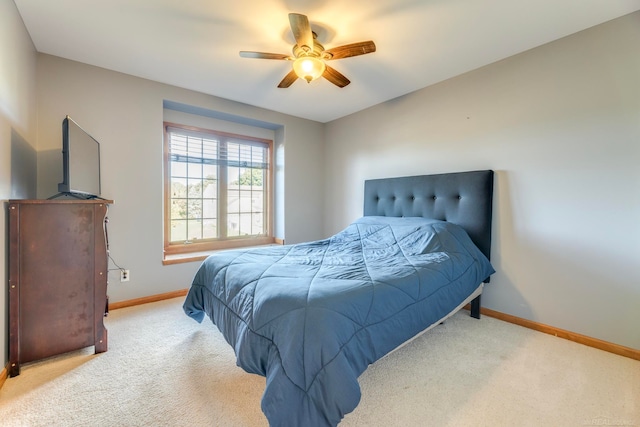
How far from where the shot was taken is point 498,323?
238 cm

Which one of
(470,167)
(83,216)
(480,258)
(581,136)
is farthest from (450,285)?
(83,216)

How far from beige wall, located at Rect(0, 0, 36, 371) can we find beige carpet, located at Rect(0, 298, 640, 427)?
1.68ft

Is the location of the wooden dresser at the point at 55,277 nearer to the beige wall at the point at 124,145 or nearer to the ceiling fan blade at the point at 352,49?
the beige wall at the point at 124,145

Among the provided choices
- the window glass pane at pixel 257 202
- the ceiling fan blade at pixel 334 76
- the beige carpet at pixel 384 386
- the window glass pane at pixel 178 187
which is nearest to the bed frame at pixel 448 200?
the beige carpet at pixel 384 386

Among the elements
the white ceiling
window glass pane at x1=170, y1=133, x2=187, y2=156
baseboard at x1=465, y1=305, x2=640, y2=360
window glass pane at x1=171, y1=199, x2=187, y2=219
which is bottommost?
baseboard at x1=465, y1=305, x2=640, y2=360

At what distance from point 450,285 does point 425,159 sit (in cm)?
159

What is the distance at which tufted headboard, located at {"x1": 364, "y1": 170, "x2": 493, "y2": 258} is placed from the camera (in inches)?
95.8

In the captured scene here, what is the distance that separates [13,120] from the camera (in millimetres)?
1771

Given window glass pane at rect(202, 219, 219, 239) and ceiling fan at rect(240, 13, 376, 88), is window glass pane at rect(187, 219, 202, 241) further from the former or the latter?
ceiling fan at rect(240, 13, 376, 88)

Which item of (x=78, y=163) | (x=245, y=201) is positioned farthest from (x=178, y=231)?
(x=78, y=163)

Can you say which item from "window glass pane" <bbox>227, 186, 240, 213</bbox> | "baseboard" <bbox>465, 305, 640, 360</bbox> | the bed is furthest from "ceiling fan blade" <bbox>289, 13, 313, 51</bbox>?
"baseboard" <bbox>465, 305, 640, 360</bbox>

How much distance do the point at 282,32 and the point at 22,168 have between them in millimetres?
2154

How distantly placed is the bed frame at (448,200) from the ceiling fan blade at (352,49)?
1.49 metres

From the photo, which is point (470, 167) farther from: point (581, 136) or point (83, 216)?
point (83, 216)
